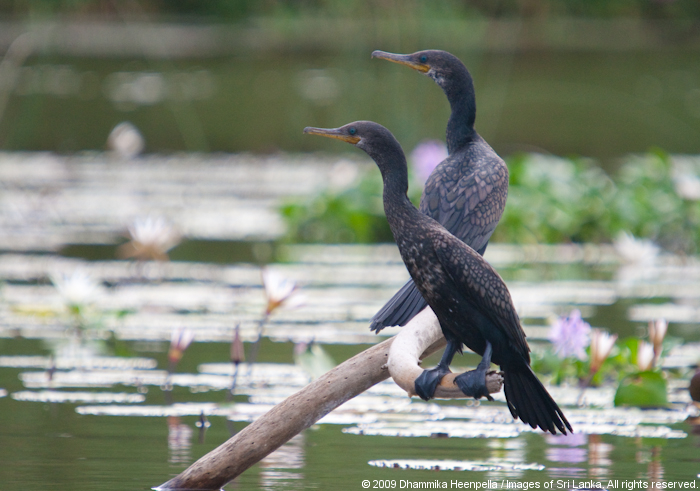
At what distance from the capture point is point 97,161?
468 inches

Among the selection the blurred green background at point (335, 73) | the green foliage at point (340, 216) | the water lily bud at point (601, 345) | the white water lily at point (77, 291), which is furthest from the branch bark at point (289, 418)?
the green foliage at point (340, 216)

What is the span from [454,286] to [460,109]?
58cm

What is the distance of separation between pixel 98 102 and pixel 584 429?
47.1 feet

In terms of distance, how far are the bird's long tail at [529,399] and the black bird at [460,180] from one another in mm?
300

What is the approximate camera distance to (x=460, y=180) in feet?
9.59

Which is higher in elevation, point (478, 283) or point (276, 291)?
point (276, 291)

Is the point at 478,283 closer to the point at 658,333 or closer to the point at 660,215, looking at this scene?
the point at 658,333

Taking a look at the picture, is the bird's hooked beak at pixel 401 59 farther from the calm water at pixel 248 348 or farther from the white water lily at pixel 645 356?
the white water lily at pixel 645 356

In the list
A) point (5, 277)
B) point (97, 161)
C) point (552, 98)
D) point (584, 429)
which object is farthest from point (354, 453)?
point (552, 98)

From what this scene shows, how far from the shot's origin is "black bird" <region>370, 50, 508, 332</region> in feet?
9.49

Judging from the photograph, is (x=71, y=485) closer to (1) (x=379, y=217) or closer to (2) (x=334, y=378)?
(2) (x=334, y=378)

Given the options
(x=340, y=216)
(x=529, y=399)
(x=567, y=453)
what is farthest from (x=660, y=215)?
(x=529, y=399)

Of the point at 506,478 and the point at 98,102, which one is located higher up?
the point at 98,102

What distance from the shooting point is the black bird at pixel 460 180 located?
114 inches
